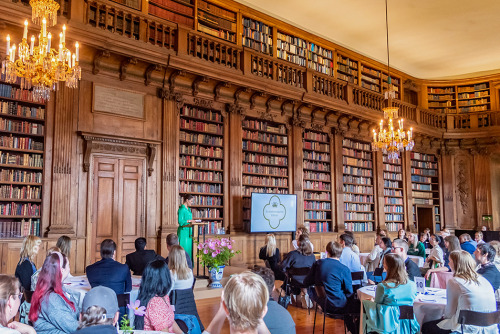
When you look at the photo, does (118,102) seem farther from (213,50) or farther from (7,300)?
(7,300)

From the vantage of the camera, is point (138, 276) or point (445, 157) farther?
point (445, 157)

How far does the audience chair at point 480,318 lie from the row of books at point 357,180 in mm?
8565

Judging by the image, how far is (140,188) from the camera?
7.94 m

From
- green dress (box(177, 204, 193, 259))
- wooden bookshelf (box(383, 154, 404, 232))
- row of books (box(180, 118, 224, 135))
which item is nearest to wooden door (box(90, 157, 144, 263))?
green dress (box(177, 204, 193, 259))

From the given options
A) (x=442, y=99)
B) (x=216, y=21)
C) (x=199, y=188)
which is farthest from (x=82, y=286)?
(x=442, y=99)

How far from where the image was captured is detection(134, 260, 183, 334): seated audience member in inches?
118

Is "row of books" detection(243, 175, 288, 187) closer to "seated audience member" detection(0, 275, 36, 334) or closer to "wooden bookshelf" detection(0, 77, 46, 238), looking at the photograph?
"wooden bookshelf" detection(0, 77, 46, 238)

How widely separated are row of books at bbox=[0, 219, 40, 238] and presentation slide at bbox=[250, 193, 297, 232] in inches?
162

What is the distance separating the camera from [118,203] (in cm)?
763

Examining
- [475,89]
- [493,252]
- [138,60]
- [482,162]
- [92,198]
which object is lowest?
[493,252]

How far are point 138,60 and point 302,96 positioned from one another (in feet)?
13.5

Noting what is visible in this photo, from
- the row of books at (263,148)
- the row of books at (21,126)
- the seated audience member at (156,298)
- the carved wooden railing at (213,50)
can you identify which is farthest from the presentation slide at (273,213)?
the seated audience member at (156,298)

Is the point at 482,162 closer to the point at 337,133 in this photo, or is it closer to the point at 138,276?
the point at 337,133

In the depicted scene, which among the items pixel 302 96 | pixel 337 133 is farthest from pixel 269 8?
pixel 337 133
